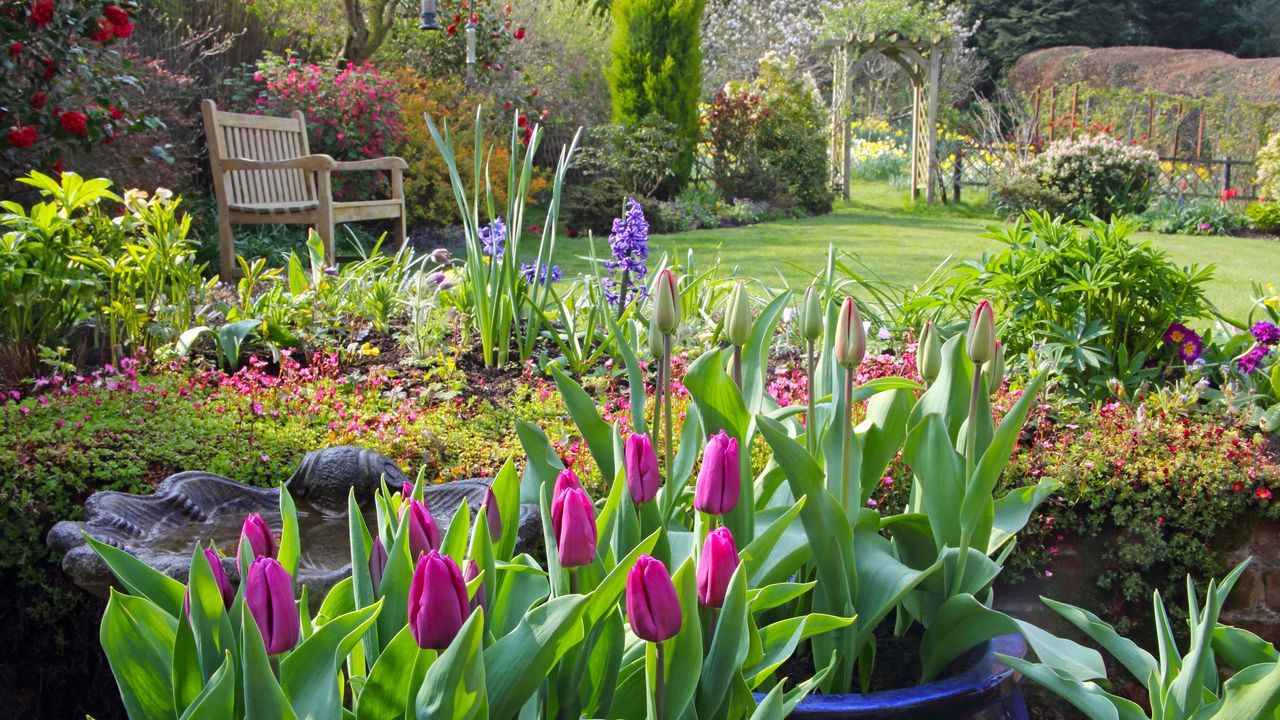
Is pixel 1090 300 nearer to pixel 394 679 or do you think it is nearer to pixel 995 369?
pixel 995 369

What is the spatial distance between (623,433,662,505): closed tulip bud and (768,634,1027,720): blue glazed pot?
429 mm

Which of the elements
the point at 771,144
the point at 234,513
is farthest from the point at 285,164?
the point at 771,144

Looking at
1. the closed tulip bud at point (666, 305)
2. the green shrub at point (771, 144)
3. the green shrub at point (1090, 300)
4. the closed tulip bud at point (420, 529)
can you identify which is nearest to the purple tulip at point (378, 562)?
the closed tulip bud at point (420, 529)

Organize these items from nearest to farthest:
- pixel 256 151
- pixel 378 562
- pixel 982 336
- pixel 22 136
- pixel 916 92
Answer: pixel 378 562
pixel 982 336
pixel 22 136
pixel 256 151
pixel 916 92

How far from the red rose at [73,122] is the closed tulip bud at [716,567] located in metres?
4.93

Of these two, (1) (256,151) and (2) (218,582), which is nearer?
(2) (218,582)

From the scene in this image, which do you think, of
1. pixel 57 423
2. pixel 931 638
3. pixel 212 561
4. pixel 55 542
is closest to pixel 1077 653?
pixel 931 638

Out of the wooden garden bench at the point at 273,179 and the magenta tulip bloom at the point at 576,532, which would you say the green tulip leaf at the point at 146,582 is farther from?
the wooden garden bench at the point at 273,179

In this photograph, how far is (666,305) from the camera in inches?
55.9

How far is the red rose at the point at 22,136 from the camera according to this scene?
4.58m

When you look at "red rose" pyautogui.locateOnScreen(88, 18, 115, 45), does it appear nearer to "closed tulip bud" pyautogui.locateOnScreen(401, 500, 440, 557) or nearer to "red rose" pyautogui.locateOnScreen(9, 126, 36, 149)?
"red rose" pyautogui.locateOnScreen(9, 126, 36, 149)

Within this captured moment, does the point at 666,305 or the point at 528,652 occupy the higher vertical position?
the point at 666,305

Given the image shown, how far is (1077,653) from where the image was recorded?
145 cm

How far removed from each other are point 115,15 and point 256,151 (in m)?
2.03
